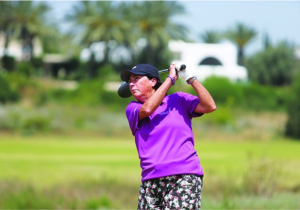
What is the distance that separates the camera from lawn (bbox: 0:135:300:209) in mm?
11633

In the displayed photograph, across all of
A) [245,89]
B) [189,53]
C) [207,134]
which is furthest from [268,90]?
[189,53]

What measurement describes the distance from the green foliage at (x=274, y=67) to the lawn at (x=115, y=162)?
45.1 metres

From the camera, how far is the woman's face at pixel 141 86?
195 inches

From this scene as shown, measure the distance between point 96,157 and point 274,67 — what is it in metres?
53.8

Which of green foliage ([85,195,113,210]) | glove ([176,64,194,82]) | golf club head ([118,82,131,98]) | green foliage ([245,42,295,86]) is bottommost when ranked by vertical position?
green foliage ([85,195,113,210])

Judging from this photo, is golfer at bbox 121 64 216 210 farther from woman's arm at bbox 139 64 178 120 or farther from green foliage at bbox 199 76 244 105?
A: green foliage at bbox 199 76 244 105

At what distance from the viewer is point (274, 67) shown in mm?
73000

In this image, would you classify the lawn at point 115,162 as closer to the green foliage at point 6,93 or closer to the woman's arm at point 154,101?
the woman's arm at point 154,101

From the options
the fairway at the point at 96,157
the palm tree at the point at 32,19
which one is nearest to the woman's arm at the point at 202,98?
the fairway at the point at 96,157

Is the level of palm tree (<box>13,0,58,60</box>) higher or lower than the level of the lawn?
higher

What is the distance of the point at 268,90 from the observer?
46906 millimetres

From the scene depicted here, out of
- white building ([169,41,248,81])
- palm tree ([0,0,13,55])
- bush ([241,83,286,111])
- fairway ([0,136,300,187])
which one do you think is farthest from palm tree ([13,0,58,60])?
fairway ([0,136,300,187])

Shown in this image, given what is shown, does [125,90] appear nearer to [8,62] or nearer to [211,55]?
[8,62]

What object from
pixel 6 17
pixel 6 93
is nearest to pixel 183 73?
pixel 6 93
